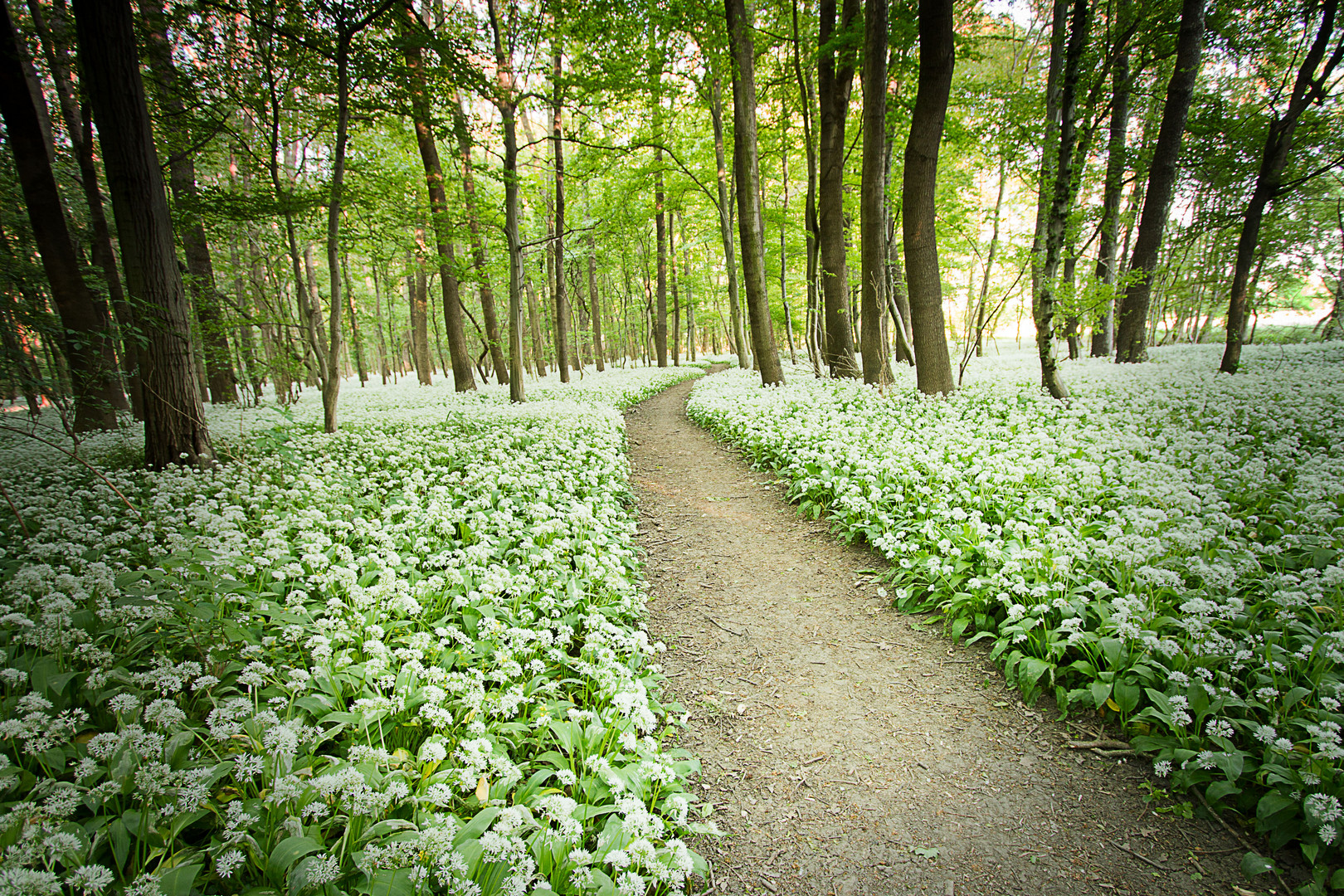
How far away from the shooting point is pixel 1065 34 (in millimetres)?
10211

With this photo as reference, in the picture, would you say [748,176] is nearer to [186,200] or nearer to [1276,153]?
[1276,153]

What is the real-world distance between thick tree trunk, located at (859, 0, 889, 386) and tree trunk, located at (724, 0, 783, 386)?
286 centimetres

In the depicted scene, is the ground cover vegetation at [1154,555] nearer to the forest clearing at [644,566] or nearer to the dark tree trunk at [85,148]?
the forest clearing at [644,566]

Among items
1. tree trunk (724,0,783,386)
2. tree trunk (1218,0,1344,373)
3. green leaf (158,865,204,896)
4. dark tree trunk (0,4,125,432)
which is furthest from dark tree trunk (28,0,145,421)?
tree trunk (1218,0,1344,373)

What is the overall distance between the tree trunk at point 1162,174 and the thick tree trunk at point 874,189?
5.39m

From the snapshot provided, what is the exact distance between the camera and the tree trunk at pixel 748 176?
12.7 m

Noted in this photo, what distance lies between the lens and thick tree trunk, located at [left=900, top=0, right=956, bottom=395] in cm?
848

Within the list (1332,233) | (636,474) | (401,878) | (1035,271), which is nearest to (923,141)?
(1035,271)

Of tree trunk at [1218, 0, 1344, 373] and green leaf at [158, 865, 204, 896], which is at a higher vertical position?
tree trunk at [1218, 0, 1344, 373]

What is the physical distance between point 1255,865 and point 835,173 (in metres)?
14.4

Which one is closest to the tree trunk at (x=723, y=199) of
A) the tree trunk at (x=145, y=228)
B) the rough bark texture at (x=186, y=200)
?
the rough bark texture at (x=186, y=200)

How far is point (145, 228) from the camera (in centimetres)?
616

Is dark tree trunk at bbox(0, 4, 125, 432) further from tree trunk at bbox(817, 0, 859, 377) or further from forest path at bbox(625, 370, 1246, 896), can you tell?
tree trunk at bbox(817, 0, 859, 377)

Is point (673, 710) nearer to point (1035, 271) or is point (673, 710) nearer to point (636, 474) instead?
point (636, 474)
